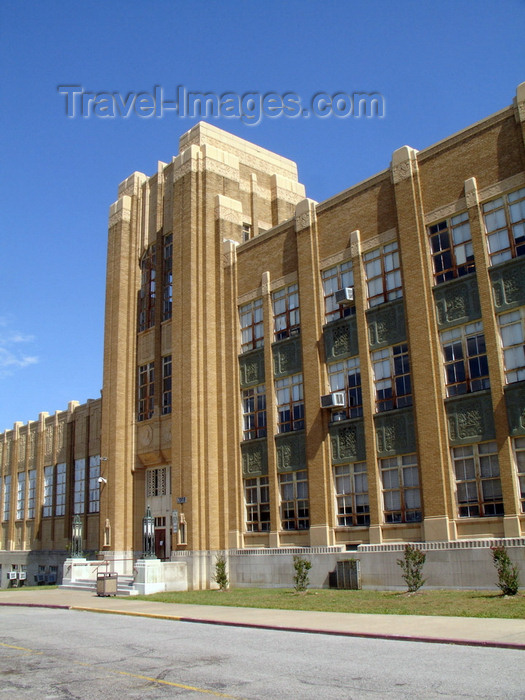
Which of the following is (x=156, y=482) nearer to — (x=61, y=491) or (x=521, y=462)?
(x=61, y=491)

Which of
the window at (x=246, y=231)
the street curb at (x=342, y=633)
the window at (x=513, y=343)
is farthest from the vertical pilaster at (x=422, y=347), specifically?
the window at (x=246, y=231)

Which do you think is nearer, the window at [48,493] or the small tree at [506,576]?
the small tree at [506,576]

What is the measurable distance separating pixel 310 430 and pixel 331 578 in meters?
6.17

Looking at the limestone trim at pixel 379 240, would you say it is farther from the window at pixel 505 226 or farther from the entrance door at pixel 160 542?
the entrance door at pixel 160 542

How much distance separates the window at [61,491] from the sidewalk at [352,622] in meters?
26.6

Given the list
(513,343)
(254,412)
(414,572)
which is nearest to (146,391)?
(254,412)

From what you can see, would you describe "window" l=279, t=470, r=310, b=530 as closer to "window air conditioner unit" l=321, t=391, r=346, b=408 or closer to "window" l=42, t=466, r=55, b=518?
"window air conditioner unit" l=321, t=391, r=346, b=408

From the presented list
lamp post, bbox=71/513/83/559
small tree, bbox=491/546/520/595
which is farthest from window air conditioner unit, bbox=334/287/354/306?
lamp post, bbox=71/513/83/559

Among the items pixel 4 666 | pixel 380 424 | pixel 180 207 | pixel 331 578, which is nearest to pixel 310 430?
pixel 380 424

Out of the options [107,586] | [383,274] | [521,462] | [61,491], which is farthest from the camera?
[61,491]

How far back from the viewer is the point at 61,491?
168 ft

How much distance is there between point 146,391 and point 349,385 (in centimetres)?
1482

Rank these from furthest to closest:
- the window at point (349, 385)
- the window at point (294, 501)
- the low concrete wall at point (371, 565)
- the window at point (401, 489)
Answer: the window at point (294, 501), the window at point (349, 385), the window at point (401, 489), the low concrete wall at point (371, 565)

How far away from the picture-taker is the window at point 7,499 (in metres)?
59.1
